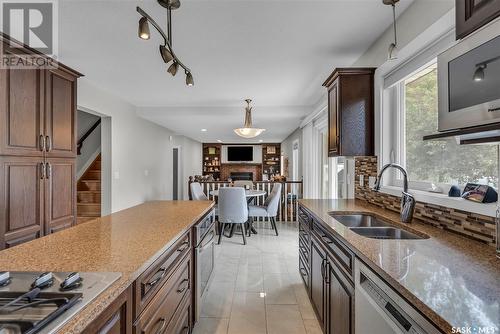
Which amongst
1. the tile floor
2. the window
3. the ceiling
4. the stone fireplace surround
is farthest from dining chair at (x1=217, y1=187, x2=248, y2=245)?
the stone fireplace surround

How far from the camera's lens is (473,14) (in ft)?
3.21

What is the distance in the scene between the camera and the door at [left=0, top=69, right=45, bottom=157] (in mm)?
1844

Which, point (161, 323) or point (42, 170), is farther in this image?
point (42, 170)

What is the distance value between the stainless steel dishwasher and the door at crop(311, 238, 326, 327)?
2.02 ft

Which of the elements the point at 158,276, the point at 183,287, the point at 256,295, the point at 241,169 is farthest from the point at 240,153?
the point at 158,276

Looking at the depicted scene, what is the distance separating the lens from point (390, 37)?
2121 mm

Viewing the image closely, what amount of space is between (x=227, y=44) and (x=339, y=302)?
2243mm

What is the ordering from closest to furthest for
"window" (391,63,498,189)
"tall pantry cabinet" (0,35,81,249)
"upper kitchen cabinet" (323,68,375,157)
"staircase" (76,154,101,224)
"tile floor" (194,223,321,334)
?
"window" (391,63,498,189), "tall pantry cabinet" (0,35,81,249), "tile floor" (194,223,321,334), "upper kitchen cabinet" (323,68,375,157), "staircase" (76,154,101,224)

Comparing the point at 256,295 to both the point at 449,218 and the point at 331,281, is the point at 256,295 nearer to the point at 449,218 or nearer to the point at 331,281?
the point at 331,281

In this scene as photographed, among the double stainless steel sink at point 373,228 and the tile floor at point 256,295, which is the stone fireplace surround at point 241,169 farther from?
the double stainless steel sink at point 373,228

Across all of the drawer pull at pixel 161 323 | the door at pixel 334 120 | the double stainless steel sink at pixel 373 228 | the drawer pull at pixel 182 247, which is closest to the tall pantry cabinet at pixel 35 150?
the drawer pull at pixel 182 247

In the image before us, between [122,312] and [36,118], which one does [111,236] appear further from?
[36,118]

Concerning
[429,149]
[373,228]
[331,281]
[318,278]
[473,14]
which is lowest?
[318,278]

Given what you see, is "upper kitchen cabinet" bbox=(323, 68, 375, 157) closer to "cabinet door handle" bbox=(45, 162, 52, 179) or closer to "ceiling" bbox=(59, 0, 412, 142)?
"ceiling" bbox=(59, 0, 412, 142)
